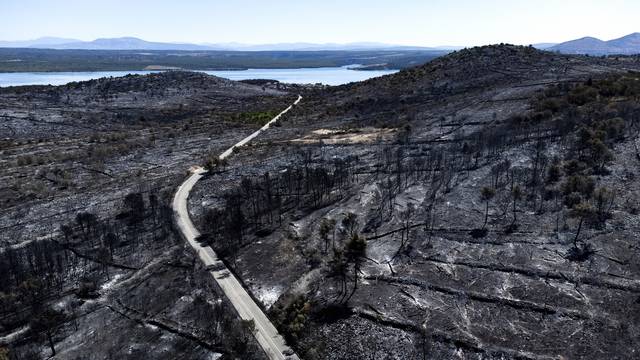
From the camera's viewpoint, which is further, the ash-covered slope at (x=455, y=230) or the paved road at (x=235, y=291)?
the paved road at (x=235, y=291)

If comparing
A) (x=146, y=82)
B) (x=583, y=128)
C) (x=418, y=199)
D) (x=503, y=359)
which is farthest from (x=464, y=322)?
(x=146, y=82)

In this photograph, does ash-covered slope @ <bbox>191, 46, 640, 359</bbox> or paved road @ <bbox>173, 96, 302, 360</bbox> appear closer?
ash-covered slope @ <bbox>191, 46, 640, 359</bbox>

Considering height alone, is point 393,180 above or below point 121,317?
above

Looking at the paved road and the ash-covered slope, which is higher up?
the ash-covered slope

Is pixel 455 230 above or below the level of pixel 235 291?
above

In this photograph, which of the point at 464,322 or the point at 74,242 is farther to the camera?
the point at 74,242

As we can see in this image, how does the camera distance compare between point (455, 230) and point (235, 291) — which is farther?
point (455, 230)

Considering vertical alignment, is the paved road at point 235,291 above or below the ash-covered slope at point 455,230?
below

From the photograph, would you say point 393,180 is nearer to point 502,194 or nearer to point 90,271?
point 502,194
